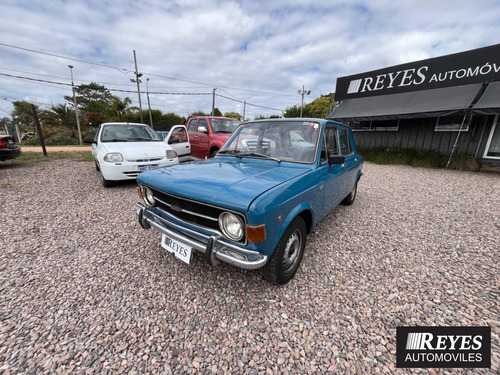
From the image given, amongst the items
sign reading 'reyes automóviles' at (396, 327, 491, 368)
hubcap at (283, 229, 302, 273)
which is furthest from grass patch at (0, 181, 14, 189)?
sign reading 'reyes automóviles' at (396, 327, 491, 368)

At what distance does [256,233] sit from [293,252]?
852 mm

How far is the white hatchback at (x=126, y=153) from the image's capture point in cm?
493

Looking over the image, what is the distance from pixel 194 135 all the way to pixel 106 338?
23.7 ft

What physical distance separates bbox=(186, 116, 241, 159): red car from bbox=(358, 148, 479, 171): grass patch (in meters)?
7.42

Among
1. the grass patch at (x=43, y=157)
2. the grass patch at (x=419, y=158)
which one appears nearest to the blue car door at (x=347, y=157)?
the grass patch at (x=419, y=158)

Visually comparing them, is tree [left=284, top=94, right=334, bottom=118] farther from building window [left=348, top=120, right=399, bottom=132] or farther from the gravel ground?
the gravel ground

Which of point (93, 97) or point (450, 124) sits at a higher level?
point (93, 97)

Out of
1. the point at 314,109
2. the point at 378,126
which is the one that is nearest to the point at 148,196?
the point at 378,126

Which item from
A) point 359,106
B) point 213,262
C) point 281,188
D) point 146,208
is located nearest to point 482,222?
point 281,188

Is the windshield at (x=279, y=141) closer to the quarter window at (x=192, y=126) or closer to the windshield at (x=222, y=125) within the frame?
the windshield at (x=222, y=125)

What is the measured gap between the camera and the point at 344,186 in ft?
11.6

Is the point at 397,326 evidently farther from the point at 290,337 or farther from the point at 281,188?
the point at 281,188

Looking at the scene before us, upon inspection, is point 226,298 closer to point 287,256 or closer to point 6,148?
point 287,256

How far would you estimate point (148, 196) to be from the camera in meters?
2.54
